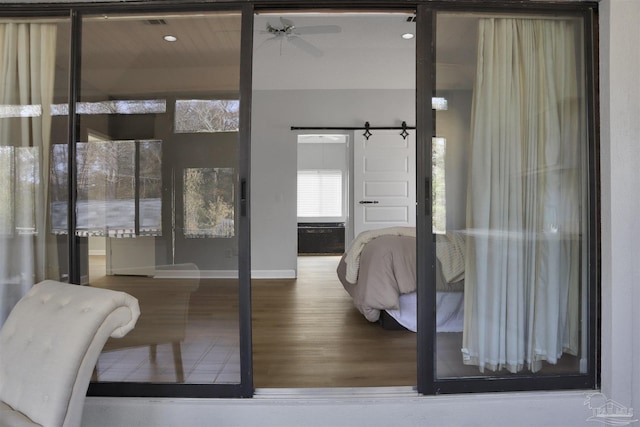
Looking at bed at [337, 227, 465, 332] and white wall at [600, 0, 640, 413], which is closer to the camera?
white wall at [600, 0, 640, 413]

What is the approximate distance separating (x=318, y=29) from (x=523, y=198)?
2377 mm

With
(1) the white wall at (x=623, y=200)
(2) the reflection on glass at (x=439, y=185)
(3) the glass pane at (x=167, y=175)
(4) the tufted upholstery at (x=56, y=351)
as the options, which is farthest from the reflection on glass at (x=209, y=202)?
(1) the white wall at (x=623, y=200)

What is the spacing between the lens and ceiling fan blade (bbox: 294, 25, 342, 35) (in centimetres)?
343

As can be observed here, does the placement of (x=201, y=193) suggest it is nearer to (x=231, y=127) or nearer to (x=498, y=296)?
(x=231, y=127)

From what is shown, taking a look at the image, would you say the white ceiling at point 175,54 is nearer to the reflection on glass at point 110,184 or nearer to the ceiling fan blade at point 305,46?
the reflection on glass at point 110,184

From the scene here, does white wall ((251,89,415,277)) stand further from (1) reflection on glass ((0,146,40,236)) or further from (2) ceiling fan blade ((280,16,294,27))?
(1) reflection on glass ((0,146,40,236))

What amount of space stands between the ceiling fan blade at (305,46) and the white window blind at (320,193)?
17.9 ft

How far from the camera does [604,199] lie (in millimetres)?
1976

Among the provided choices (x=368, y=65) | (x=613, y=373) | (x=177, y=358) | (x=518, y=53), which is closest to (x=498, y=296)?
(x=613, y=373)

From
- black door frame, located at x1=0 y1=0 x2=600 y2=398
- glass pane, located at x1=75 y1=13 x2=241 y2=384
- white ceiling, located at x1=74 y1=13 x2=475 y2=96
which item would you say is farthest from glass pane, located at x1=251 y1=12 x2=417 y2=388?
glass pane, located at x1=75 y1=13 x2=241 y2=384

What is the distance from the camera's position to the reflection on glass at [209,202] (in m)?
2.04

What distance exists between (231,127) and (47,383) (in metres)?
1.33

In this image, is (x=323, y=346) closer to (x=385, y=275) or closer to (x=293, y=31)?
(x=385, y=275)

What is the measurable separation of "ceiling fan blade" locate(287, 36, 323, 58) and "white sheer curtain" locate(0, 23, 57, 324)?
213 cm
